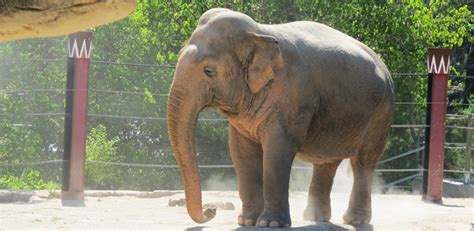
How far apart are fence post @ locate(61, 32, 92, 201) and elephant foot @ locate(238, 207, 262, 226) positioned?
2831 millimetres

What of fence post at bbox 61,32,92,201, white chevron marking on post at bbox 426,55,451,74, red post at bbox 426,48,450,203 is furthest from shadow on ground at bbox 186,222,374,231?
white chevron marking on post at bbox 426,55,451,74

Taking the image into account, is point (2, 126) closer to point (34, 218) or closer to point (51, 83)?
point (51, 83)

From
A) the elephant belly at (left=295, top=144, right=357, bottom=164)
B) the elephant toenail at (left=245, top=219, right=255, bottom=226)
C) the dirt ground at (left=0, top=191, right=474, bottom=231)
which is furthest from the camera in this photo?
the elephant belly at (left=295, top=144, right=357, bottom=164)

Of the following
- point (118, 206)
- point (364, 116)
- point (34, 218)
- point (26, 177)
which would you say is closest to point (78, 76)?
point (118, 206)

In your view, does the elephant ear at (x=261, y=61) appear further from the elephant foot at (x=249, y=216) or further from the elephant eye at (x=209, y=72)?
the elephant foot at (x=249, y=216)

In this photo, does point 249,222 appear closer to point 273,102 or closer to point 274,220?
point 274,220

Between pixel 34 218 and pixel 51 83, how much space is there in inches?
387

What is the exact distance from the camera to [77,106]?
10.1 metres

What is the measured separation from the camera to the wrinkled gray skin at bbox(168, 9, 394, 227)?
7.03m

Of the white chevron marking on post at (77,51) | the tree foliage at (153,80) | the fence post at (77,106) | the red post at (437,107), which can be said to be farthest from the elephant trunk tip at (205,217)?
the tree foliage at (153,80)

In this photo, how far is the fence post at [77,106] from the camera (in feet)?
33.0

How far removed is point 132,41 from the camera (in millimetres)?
17922

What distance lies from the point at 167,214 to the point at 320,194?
1.21m

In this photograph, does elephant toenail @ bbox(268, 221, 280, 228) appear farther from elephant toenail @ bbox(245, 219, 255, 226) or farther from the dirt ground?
elephant toenail @ bbox(245, 219, 255, 226)
